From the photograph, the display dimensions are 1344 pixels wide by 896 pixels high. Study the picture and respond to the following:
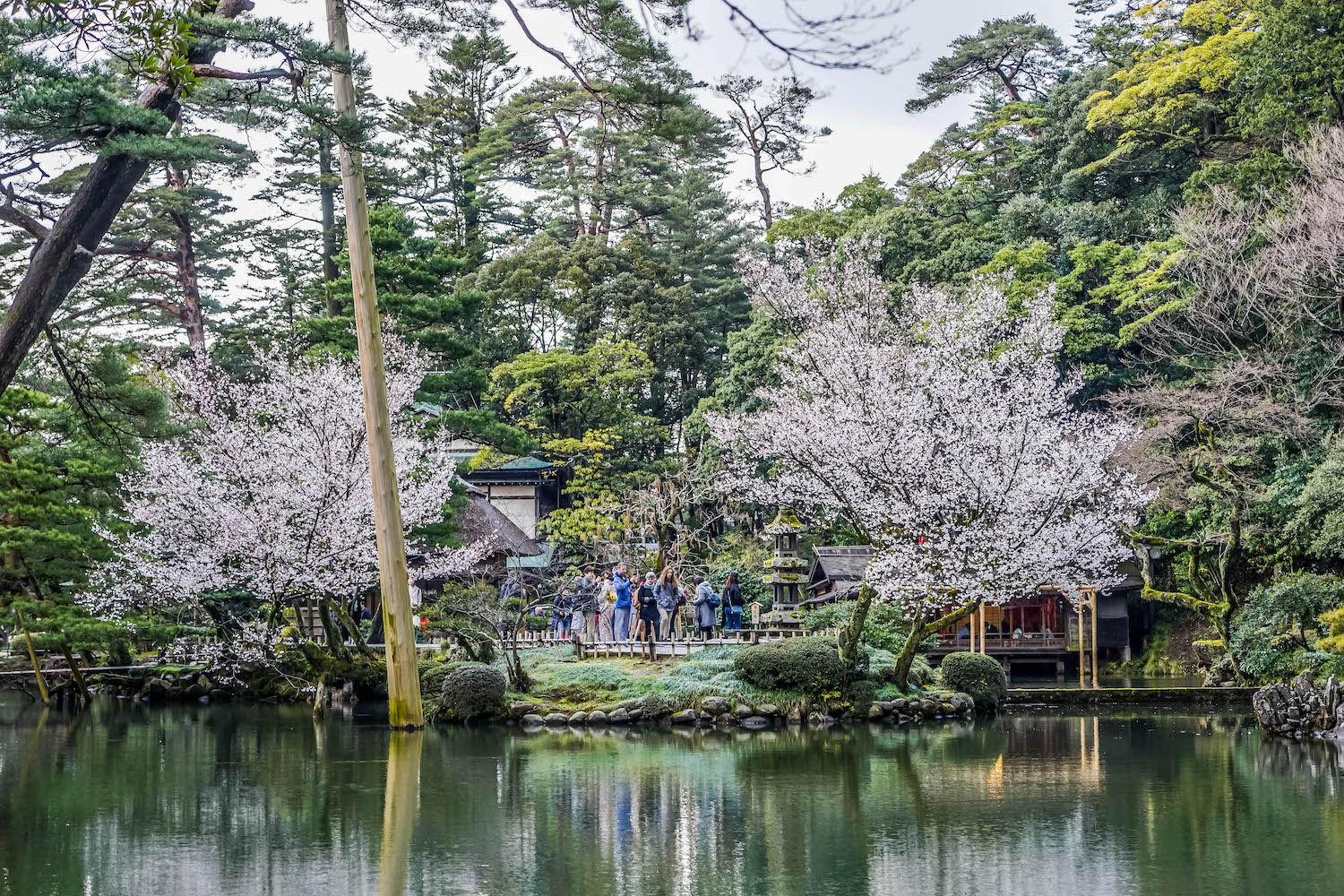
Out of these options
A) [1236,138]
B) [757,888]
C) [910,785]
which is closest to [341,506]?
[910,785]

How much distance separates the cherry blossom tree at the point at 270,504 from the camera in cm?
1878

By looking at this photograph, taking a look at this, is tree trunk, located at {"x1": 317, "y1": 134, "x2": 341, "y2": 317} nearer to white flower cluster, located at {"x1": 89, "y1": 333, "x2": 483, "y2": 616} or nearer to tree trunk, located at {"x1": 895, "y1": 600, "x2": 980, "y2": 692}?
white flower cluster, located at {"x1": 89, "y1": 333, "x2": 483, "y2": 616}

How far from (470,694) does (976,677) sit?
25.3 ft

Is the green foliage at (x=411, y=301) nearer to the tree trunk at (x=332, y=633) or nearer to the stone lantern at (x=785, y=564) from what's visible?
the tree trunk at (x=332, y=633)

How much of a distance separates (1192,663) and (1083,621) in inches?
110

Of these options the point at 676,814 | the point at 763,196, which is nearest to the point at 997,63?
the point at 763,196

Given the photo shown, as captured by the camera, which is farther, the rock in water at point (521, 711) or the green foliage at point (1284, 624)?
the green foliage at point (1284, 624)

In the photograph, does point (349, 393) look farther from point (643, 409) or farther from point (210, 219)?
point (643, 409)

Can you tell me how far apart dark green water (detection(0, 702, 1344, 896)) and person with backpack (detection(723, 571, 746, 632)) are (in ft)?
18.6

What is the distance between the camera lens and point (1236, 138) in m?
26.8

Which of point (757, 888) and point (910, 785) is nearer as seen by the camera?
point (757, 888)

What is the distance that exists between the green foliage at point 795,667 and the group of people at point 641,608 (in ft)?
9.17

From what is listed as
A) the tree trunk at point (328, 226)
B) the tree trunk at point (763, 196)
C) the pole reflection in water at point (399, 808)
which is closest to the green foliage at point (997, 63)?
the tree trunk at point (763, 196)

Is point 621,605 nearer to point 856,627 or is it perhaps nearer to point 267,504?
point 856,627
